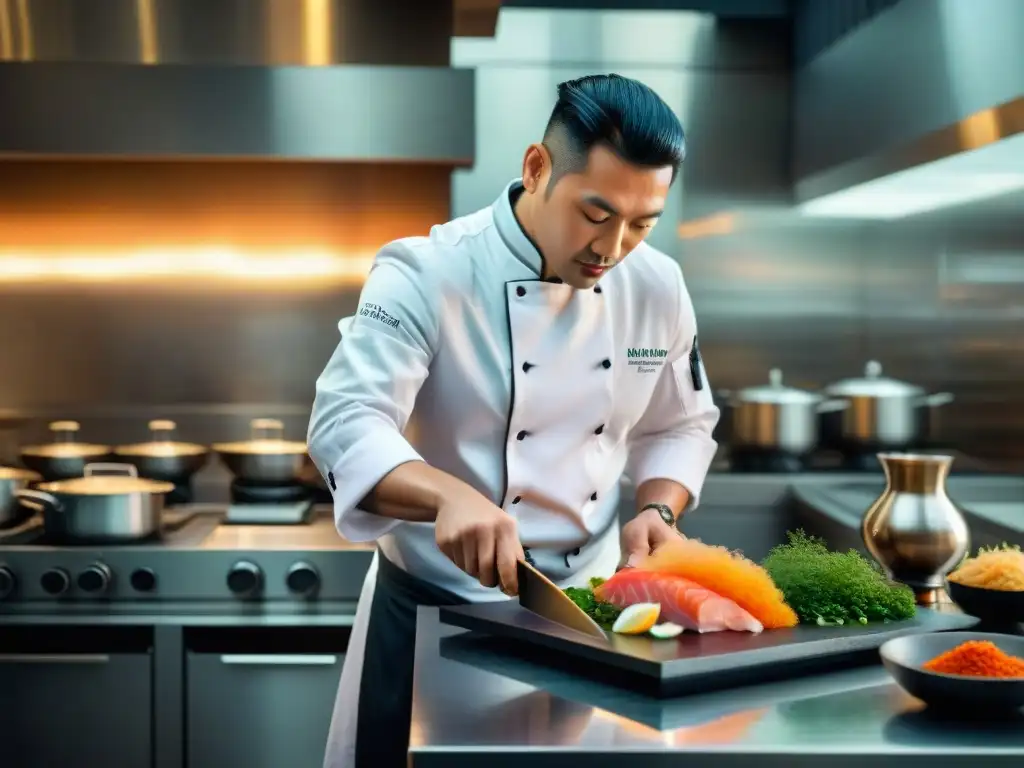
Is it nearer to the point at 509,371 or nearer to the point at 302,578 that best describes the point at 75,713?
the point at 302,578

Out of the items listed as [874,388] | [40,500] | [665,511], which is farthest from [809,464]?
[40,500]

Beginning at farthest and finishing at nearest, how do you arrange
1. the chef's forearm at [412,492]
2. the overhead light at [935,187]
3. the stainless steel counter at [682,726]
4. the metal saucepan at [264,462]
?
1. the metal saucepan at [264,462]
2. the overhead light at [935,187]
3. the chef's forearm at [412,492]
4. the stainless steel counter at [682,726]

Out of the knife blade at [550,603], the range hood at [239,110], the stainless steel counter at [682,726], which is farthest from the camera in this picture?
the range hood at [239,110]

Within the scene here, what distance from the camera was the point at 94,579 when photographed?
2.61 meters

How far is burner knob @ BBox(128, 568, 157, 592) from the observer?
2.63 m

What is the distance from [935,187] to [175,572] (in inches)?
81.8

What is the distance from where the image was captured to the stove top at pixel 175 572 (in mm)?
2617

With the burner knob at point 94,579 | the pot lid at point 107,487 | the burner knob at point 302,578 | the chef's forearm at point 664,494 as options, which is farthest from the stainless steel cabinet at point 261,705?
the chef's forearm at point 664,494

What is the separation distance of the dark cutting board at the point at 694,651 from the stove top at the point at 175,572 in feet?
4.24

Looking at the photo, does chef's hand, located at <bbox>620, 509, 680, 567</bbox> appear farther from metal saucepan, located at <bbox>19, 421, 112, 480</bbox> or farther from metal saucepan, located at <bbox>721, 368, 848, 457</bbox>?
metal saucepan, located at <bbox>19, 421, 112, 480</bbox>

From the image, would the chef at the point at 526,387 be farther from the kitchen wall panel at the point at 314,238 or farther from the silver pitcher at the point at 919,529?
the kitchen wall panel at the point at 314,238

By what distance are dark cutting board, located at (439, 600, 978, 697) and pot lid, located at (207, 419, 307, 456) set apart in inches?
66.1

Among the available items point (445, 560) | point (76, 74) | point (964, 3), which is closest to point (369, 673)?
point (445, 560)

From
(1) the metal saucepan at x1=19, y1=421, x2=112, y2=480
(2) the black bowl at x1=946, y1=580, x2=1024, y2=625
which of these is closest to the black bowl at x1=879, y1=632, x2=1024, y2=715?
(2) the black bowl at x1=946, y1=580, x2=1024, y2=625
